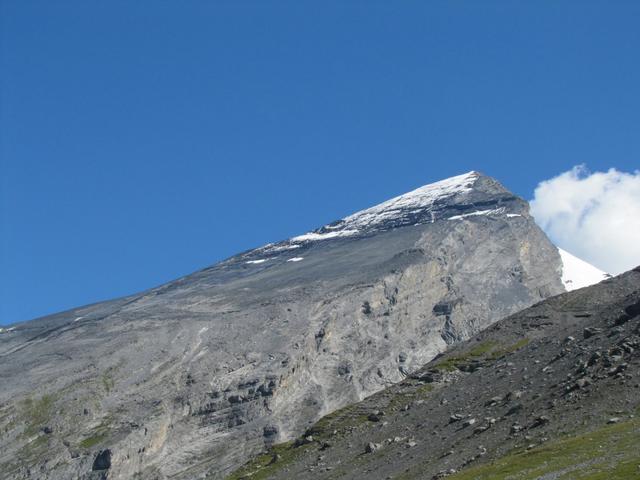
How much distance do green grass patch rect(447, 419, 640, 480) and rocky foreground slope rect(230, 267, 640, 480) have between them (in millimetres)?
133

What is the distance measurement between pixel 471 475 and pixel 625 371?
18.5 metres

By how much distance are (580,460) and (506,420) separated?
23.1m

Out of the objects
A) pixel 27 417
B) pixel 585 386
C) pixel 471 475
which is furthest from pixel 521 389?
pixel 27 417

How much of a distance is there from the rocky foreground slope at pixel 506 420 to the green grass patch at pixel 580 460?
0.44 ft

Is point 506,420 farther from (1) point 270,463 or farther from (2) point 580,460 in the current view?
(1) point 270,463

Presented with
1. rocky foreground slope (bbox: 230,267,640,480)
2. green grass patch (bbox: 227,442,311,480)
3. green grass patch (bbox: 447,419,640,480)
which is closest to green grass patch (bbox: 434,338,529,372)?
rocky foreground slope (bbox: 230,267,640,480)

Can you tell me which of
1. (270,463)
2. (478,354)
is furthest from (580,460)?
(478,354)

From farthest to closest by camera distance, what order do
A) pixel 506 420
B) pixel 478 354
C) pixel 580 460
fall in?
pixel 478 354 → pixel 506 420 → pixel 580 460

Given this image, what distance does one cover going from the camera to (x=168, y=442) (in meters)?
180

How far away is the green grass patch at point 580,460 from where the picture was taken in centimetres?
5856

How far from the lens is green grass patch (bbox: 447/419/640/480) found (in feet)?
192

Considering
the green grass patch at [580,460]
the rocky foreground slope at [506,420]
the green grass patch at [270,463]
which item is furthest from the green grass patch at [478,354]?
the green grass patch at [580,460]

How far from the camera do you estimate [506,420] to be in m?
85.9

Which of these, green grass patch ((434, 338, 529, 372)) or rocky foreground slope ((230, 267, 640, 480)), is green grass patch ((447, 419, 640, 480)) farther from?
green grass patch ((434, 338, 529, 372))
